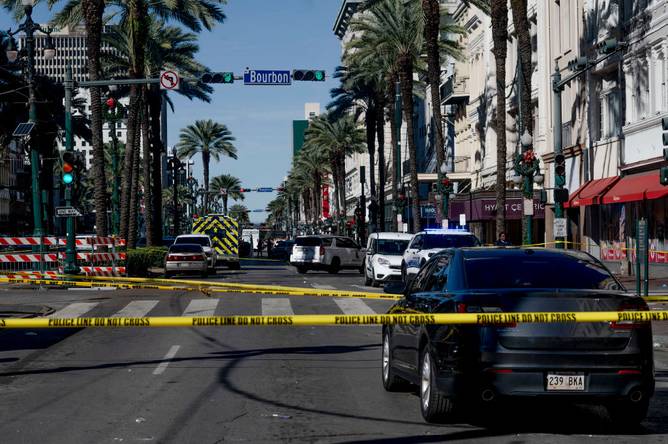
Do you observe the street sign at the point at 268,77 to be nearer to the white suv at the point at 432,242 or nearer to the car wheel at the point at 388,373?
the white suv at the point at 432,242

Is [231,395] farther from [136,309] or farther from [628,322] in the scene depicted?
[136,309]

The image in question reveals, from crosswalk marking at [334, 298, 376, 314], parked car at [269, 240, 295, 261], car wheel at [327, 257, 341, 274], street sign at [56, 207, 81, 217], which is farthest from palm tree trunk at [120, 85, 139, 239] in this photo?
crosswalk marking at [334, 298, 376, 314]

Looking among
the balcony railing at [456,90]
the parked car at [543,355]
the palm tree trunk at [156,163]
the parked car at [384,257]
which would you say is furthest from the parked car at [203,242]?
the parked car at [543,355]

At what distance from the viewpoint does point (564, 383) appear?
917 cm

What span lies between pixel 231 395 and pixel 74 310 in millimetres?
12627

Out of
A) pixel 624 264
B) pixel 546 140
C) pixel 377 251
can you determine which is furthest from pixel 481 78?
pixel 377 251

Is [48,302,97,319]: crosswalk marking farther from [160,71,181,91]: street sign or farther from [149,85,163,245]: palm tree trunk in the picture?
[149,85,163,245]: palm tree trunk

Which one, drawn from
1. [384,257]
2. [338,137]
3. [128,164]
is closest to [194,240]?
[128,164]

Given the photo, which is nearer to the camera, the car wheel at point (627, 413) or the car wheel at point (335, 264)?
the car wheel at point (627, 413)

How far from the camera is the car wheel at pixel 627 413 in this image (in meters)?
9.55

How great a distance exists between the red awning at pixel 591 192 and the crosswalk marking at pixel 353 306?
19400 mm

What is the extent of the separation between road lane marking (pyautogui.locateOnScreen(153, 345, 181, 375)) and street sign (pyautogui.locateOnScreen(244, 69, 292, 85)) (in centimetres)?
2331

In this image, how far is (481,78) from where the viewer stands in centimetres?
7031

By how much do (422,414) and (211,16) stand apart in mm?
44713
